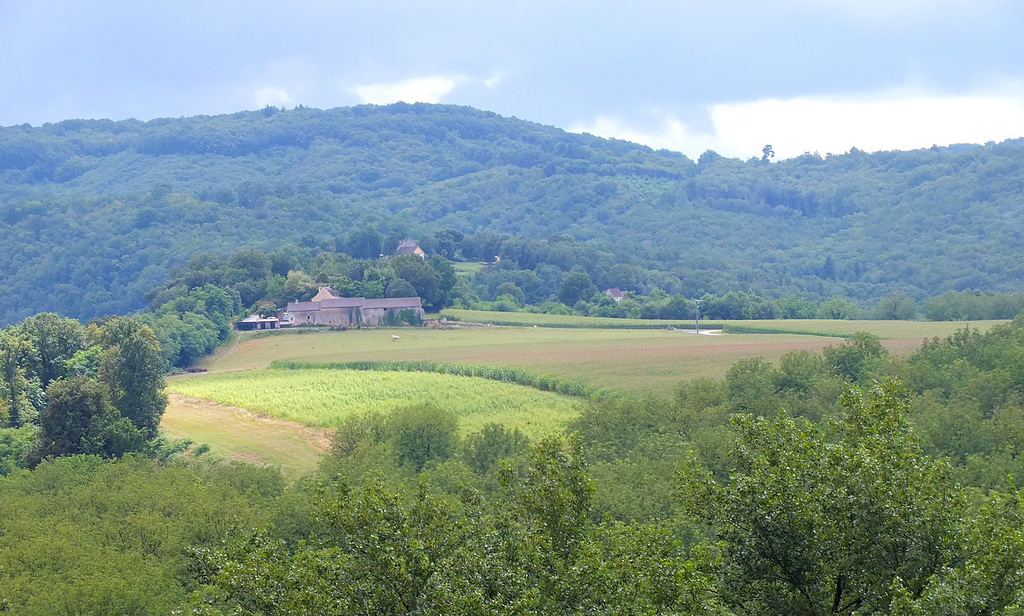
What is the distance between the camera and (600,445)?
4750cm

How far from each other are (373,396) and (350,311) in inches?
1629

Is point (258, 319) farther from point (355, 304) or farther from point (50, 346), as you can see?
point (50, 346)

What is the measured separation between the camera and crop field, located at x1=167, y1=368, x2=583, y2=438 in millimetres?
60062

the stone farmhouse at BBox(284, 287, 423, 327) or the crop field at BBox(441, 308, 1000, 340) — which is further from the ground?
the stone farmhouse at BBox(284, 287, 423, 327)

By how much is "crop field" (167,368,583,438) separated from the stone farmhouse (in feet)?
84.4

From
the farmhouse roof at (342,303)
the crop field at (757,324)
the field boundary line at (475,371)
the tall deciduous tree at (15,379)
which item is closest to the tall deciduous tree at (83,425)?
the tall deciduous tree at (15,379)

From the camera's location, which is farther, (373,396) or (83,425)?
(373,396)

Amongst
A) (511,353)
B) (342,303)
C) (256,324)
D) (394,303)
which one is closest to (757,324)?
(511,353)

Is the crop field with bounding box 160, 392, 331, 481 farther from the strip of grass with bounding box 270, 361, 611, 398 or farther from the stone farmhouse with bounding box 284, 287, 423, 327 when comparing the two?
the stone farmhouse with bounding box 284, 287, 423, 327

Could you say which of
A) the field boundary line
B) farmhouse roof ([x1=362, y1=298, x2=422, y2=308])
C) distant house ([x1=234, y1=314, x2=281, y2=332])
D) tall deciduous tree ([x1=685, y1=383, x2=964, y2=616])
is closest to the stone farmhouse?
farmhouse roof ([x1=362, y1=298, x2=422, y2=308])

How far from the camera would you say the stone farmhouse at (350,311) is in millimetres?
106688

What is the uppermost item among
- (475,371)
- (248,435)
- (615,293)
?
(615,293)

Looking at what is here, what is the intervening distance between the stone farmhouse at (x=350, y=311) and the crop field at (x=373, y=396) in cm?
2574

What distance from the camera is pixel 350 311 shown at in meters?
108
